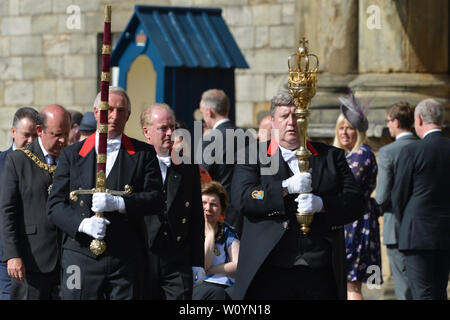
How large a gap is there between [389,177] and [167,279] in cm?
270

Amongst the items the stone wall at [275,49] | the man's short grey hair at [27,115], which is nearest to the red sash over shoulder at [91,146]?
the man's short grey hair at [27,115]

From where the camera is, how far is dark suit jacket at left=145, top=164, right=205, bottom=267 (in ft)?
22.0

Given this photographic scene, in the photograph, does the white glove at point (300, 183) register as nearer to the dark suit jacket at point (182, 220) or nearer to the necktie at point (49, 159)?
the dark suit jacket at point (182, 220)

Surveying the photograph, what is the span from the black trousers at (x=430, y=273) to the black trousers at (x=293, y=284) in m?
2.39

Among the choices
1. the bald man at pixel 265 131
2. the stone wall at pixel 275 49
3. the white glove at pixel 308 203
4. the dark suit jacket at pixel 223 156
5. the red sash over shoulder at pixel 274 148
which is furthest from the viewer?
the stone wall at pixel 275 49

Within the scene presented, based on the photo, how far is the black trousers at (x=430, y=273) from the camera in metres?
8.24

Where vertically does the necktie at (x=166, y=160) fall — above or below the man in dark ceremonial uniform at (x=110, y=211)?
above

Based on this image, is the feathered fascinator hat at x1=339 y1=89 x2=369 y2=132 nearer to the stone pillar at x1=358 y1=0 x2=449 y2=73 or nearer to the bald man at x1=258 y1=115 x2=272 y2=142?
the bald man at x1=258 y1=115 x2=272 y2=142

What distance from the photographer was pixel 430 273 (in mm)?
8250

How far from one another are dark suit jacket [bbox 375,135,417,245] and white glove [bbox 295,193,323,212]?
2.84m

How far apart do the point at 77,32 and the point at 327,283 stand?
10146mm

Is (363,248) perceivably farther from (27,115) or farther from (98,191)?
(98,191)

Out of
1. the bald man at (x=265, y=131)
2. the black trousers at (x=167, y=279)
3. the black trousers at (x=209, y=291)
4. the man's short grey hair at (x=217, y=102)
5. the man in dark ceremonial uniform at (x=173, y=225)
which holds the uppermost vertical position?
the man's short grey hair at (x=217, y=102)

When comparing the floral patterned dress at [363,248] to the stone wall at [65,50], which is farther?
the stone wall at [65,50]
